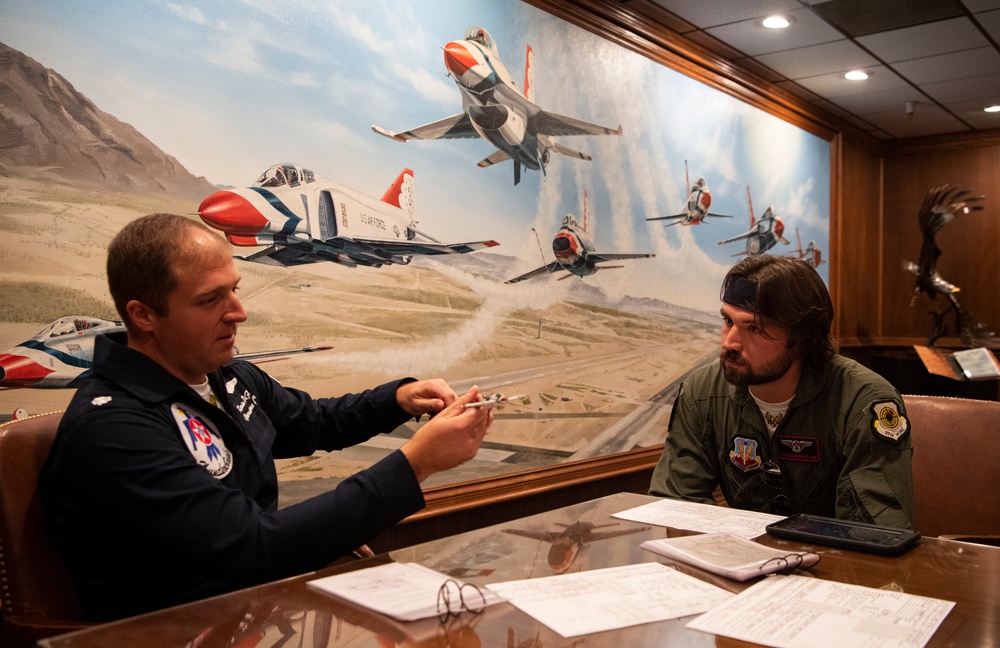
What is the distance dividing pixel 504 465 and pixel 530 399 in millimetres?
348

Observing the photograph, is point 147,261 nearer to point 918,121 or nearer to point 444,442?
point 444,442

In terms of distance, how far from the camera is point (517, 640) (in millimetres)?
1161

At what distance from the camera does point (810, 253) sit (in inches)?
265

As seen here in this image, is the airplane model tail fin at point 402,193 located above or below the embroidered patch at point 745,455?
above

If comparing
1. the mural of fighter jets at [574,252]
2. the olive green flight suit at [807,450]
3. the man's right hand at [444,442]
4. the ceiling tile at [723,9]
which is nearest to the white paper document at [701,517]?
the olive green flight suit at [807,450]

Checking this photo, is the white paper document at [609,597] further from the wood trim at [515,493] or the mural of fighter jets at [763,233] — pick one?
the mural of fighter jets at [763,233]

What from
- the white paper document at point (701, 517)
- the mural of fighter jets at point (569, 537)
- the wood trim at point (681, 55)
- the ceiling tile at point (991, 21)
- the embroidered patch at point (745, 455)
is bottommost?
the white paper document at point (701, 517)

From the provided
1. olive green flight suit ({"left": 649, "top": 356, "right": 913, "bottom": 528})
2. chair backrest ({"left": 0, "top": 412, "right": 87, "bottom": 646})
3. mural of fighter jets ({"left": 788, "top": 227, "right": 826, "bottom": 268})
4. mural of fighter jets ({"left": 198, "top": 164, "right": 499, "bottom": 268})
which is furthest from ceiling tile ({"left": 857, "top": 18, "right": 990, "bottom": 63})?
chair backrest ({"left": 0, "top": 412, "right": 87, "bottom": 646})

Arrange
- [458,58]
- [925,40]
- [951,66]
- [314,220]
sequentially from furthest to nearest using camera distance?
[951,66], [925,40], [458,58], [314,220]

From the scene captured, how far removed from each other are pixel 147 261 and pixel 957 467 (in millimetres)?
2245

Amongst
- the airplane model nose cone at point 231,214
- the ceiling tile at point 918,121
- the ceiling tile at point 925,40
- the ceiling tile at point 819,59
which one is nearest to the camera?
the airplane model nose cone at point 231,214

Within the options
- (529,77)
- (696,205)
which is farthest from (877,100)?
(529,77)

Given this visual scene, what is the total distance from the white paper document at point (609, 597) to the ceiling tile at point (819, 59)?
4759 mm

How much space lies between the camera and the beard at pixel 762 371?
7.59 feet
